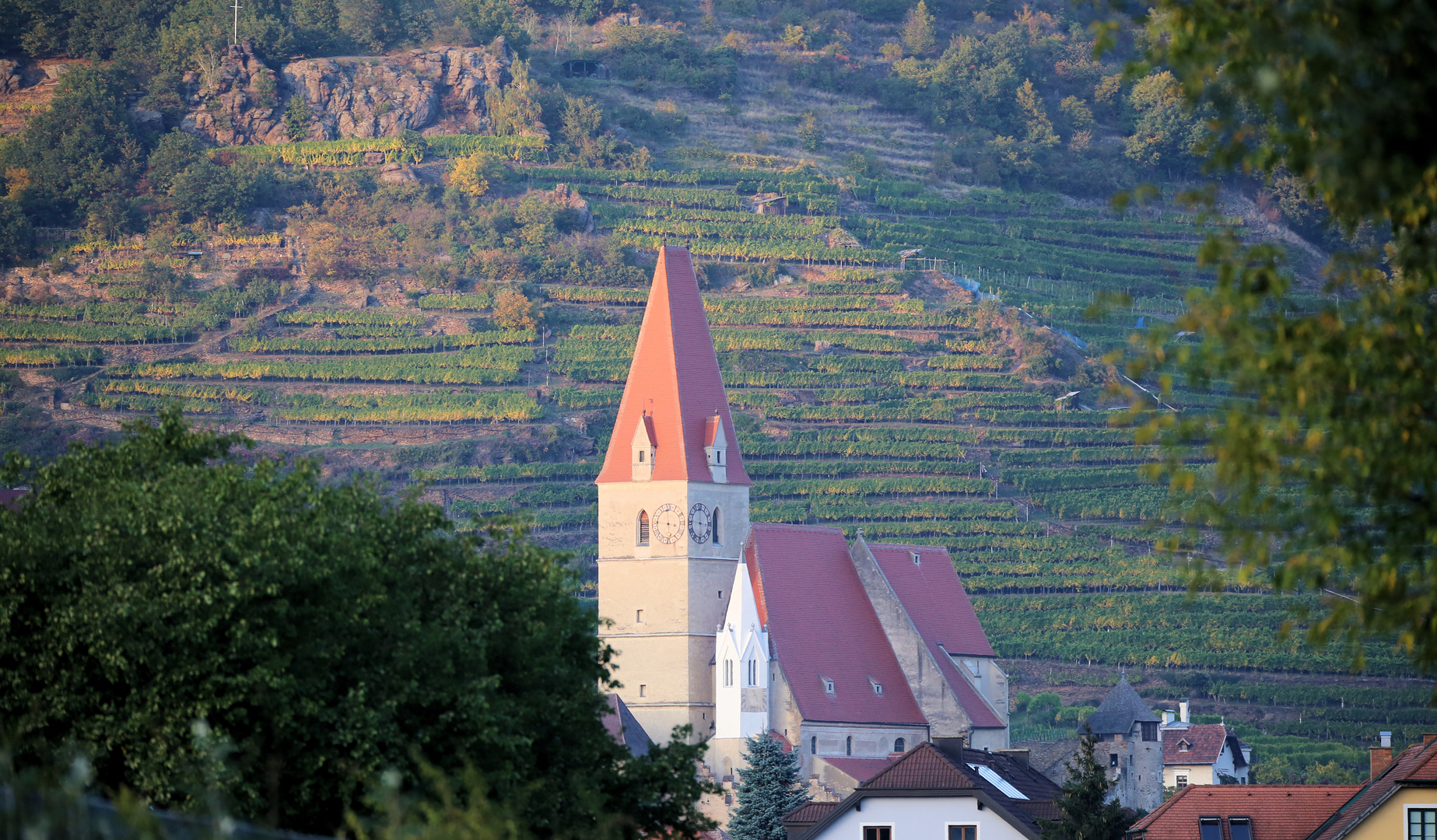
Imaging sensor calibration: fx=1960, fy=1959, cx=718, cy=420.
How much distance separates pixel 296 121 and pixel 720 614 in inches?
2346

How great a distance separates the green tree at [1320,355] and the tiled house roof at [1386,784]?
64.3ft

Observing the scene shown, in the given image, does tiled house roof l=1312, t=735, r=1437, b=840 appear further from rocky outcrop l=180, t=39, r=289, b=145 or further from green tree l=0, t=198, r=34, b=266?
rocky outcrop l=180, t=39, r=289, b=145

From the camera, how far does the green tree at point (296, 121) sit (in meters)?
102

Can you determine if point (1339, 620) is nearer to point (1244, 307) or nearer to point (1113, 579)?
point (1244, 307)

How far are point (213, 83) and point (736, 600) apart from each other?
65772mm

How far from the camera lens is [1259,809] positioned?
32.8 m

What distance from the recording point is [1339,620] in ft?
31.6

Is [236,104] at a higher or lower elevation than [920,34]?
lower

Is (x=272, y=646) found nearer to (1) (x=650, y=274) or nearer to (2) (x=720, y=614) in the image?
(2) (x=720, y=614)

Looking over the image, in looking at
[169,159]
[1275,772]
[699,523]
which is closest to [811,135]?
[169,159]

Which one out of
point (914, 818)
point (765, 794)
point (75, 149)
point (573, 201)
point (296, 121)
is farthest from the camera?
point (296, 121)

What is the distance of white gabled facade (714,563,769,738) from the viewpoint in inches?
1907

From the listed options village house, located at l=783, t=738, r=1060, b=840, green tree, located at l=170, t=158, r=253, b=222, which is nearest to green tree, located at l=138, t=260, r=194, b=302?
green tree, located at l=170, t=158, r=253, b=222

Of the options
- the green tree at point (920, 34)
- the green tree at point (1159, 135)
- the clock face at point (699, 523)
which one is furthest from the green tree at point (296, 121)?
the clock face at point (699, 523)
